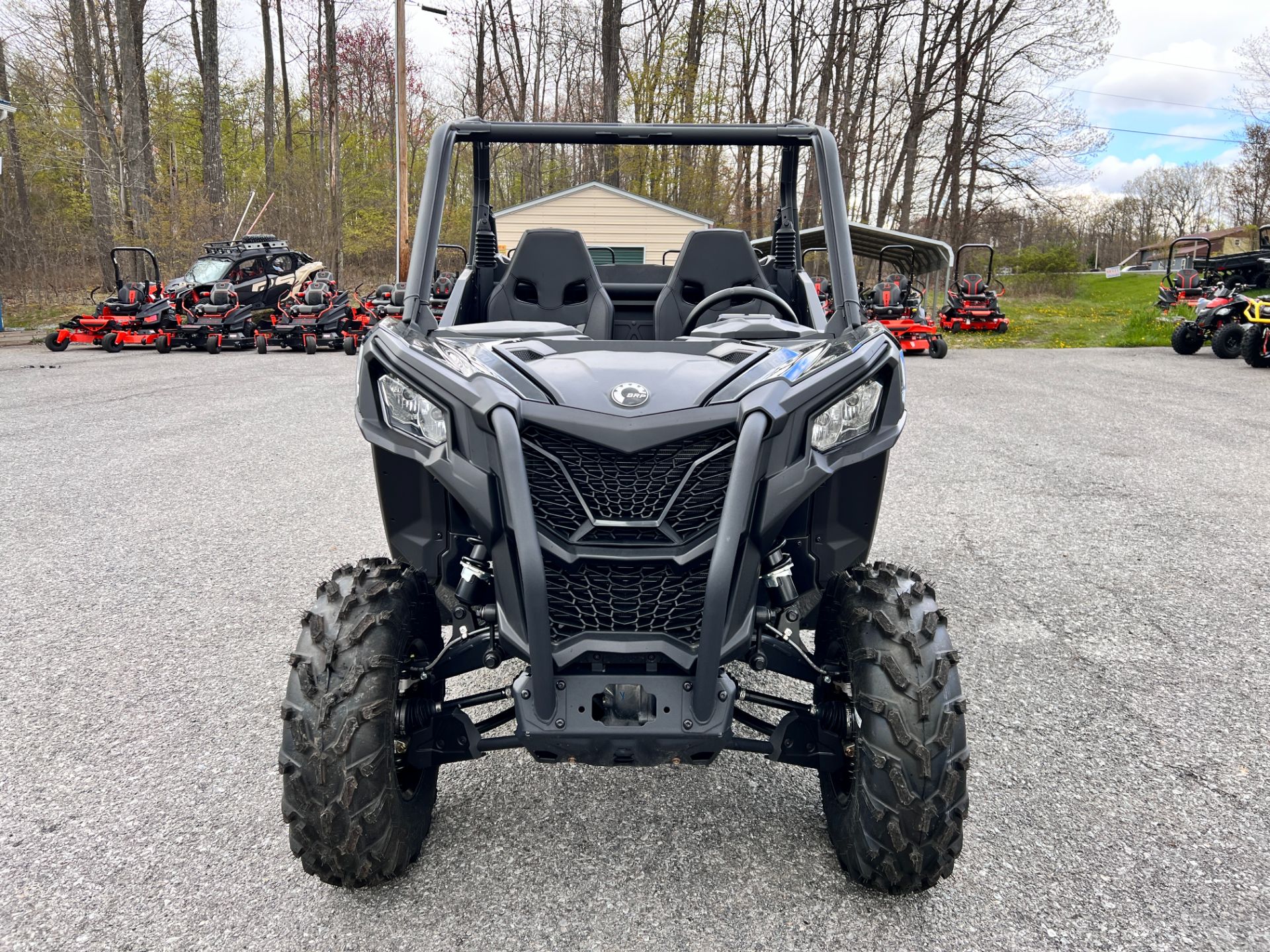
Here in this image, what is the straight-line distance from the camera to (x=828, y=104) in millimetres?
29141

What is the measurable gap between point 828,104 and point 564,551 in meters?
30.6

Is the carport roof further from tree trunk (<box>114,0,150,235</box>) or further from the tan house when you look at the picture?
tree trunk (<box>114,0,150,235</box>)

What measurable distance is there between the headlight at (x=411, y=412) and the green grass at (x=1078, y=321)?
18562 mm

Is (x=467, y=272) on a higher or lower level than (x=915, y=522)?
higher

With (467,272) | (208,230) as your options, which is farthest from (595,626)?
(208,230)

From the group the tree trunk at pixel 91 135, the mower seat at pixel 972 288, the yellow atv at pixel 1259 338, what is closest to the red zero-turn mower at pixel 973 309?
the mower seat at pixel 972 288

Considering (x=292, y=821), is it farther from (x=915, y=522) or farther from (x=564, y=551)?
(x=915, y=522)

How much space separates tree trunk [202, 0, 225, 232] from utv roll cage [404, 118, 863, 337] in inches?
943

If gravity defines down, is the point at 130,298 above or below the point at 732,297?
below

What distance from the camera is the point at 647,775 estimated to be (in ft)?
8.90

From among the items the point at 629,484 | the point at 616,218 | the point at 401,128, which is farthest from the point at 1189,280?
the point at 629,484

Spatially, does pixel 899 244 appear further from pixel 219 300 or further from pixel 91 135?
pixel 91 135

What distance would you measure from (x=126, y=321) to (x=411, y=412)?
59.6 ft

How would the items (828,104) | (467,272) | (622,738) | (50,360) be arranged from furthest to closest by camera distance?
1. (828,104)
2. (50,360)
3. (467,272)
4. (622,738)
